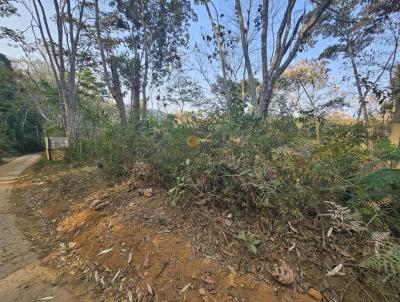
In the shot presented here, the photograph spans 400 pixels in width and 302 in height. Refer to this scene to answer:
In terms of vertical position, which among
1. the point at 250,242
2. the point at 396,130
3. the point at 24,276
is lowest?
the point at 24,276

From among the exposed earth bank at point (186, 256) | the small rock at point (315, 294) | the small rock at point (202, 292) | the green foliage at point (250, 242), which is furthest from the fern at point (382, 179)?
the small rock at point (202, 292)

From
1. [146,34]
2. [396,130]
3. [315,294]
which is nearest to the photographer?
[315,294]

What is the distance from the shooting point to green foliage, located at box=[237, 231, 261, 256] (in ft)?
5.82

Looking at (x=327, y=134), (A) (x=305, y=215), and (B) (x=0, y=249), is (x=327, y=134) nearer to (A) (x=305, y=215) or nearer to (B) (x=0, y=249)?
(A) (x=305, y=215)

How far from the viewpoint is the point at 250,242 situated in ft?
6.02

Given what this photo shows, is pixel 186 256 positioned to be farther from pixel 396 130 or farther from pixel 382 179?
pixel 396 130

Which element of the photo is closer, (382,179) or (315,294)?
(315,294)

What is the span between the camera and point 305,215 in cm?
201

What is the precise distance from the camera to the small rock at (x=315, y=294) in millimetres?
1490

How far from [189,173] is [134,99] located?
10.7m

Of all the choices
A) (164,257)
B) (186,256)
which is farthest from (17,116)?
(186,256)

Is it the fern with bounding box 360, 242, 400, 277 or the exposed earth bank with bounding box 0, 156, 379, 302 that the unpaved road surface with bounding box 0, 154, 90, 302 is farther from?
the fern with bounding box 360, 242, 400, 277

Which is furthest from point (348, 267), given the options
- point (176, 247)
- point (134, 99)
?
point (134, 99)

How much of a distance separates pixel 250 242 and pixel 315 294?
1.75ft
